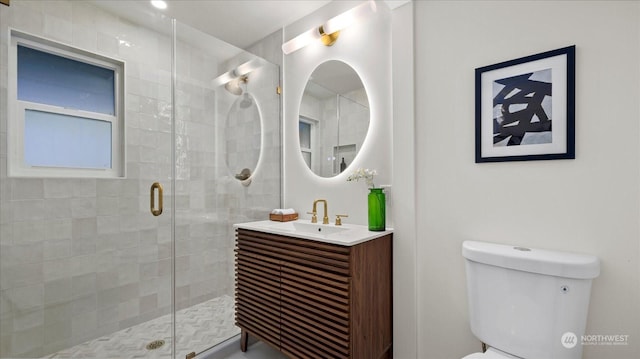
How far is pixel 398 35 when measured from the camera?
1641 mm

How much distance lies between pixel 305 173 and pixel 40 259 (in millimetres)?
1782

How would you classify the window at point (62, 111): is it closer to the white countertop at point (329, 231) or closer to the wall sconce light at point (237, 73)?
the wall sconce light at point (237, 73)

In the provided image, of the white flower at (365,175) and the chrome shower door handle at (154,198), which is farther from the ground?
the white flower at (365,175)

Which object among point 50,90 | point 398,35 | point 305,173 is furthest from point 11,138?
point 398,35

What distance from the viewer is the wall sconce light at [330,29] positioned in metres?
1.78

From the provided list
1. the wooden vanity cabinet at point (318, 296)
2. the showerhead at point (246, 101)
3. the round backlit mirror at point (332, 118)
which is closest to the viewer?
the wooden vanity cabinet at point (318, 296)

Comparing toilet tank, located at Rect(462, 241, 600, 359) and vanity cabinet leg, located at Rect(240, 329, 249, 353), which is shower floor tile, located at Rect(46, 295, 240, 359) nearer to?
vanity cabinet leg, located at Rect(240, 329, 249, 353)

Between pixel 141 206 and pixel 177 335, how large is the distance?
95cm

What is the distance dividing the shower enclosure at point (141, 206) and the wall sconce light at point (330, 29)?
32 centimetres

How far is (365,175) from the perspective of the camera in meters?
1.74

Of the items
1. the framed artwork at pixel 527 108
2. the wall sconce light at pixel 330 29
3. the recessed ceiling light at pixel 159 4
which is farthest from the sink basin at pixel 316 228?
the recessed ceiling light at pixel 159 4

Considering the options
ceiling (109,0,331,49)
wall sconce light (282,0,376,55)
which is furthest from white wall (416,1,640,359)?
ceiling (109,0,331,49)

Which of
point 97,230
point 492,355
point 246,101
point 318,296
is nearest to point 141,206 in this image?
point 97,230

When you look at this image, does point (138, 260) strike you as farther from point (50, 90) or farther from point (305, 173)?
point (305, 173)
